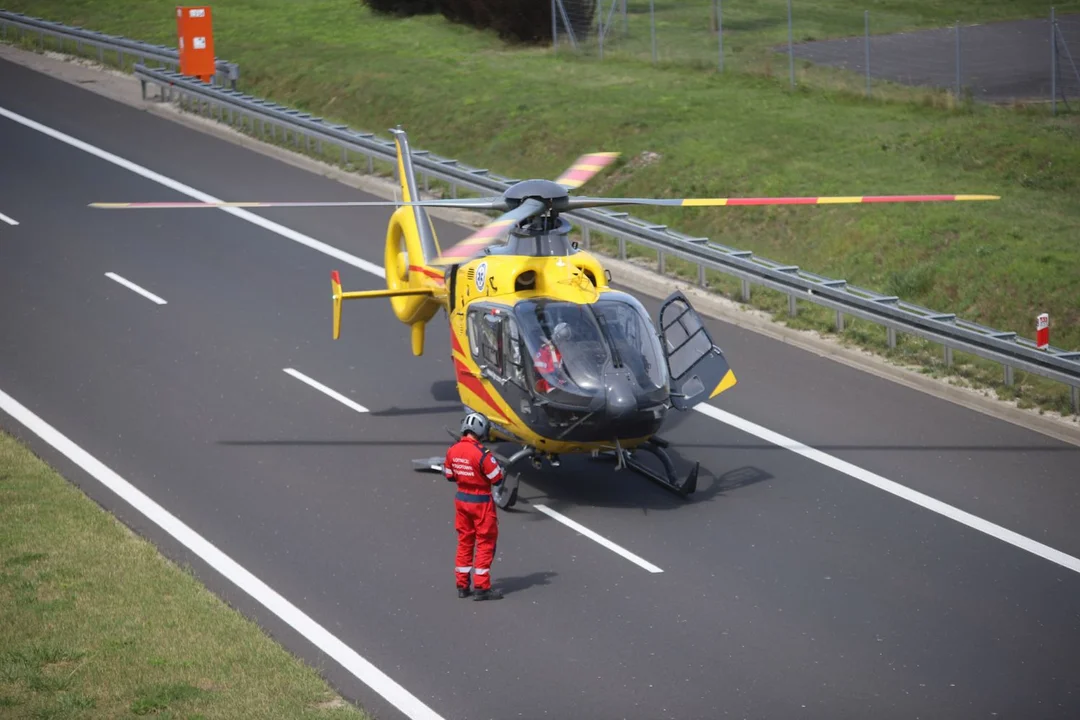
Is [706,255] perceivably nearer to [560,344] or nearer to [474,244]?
[560,344]

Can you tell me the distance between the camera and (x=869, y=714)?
12.8 meters

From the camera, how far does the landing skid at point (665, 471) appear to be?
17.6 meters

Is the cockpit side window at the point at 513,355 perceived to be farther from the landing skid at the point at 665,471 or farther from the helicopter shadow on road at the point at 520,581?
the helicopter shadow on road at the point at 520,581

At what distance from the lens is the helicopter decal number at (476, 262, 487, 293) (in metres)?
18.2

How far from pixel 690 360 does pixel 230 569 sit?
19.7ft

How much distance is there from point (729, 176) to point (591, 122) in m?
4.82

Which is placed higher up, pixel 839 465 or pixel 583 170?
pixel 583 170

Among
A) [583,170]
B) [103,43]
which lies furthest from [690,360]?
[103,43]

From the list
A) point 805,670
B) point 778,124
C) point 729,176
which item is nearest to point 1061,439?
point 805,670

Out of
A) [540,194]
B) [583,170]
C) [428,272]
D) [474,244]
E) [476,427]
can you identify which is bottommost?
[476,427]

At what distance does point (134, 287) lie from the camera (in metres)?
25.8

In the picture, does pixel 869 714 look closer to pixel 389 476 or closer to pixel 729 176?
pixel 389 476

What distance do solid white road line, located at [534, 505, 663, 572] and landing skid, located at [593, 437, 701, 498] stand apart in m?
0.82

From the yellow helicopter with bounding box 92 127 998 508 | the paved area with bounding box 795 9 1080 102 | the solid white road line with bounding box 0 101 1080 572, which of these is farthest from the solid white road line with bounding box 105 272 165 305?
the paved area with bounding box 795 9 1080 102
